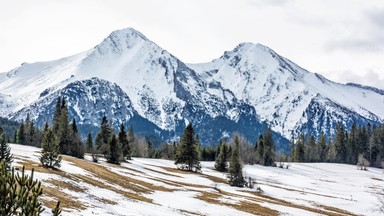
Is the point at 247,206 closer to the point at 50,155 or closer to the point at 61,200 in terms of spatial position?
the point at 50,155

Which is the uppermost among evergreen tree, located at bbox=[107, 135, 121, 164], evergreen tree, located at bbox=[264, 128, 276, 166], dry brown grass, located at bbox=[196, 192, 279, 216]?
evergreen tree, located at bbox=[264, 128, 276, 166]

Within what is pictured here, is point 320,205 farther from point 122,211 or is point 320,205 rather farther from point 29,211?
point 29,211

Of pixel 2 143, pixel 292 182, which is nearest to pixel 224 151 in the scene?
pixel 292 182

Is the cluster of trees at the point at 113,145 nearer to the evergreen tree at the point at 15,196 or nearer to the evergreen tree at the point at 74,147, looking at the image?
the evergreen tree at the point at 74,147

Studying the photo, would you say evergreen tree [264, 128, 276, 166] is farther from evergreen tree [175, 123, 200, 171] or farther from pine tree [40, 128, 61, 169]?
pine tree [40, 128, 61, 169]

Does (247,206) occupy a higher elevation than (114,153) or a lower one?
lower

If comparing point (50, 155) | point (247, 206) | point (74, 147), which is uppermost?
point (74, 147)

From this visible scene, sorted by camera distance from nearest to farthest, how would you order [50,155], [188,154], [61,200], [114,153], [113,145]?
[61,200] → [50,155] → [114,153] → [113,145] → [188,154]

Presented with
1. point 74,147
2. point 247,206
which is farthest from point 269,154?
point 247,206

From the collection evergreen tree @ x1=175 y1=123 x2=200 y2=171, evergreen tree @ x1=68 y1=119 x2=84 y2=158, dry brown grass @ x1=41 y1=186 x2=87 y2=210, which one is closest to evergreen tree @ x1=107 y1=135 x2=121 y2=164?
evergreen tree @ x1=68 y1=119 x2=84 y2=158

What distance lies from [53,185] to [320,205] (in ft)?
141

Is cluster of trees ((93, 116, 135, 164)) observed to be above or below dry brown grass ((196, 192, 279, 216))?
above

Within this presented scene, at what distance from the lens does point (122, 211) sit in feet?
129

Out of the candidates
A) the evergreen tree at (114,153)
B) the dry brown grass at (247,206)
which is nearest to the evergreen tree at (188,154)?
the evergreen tree at (114,153)
